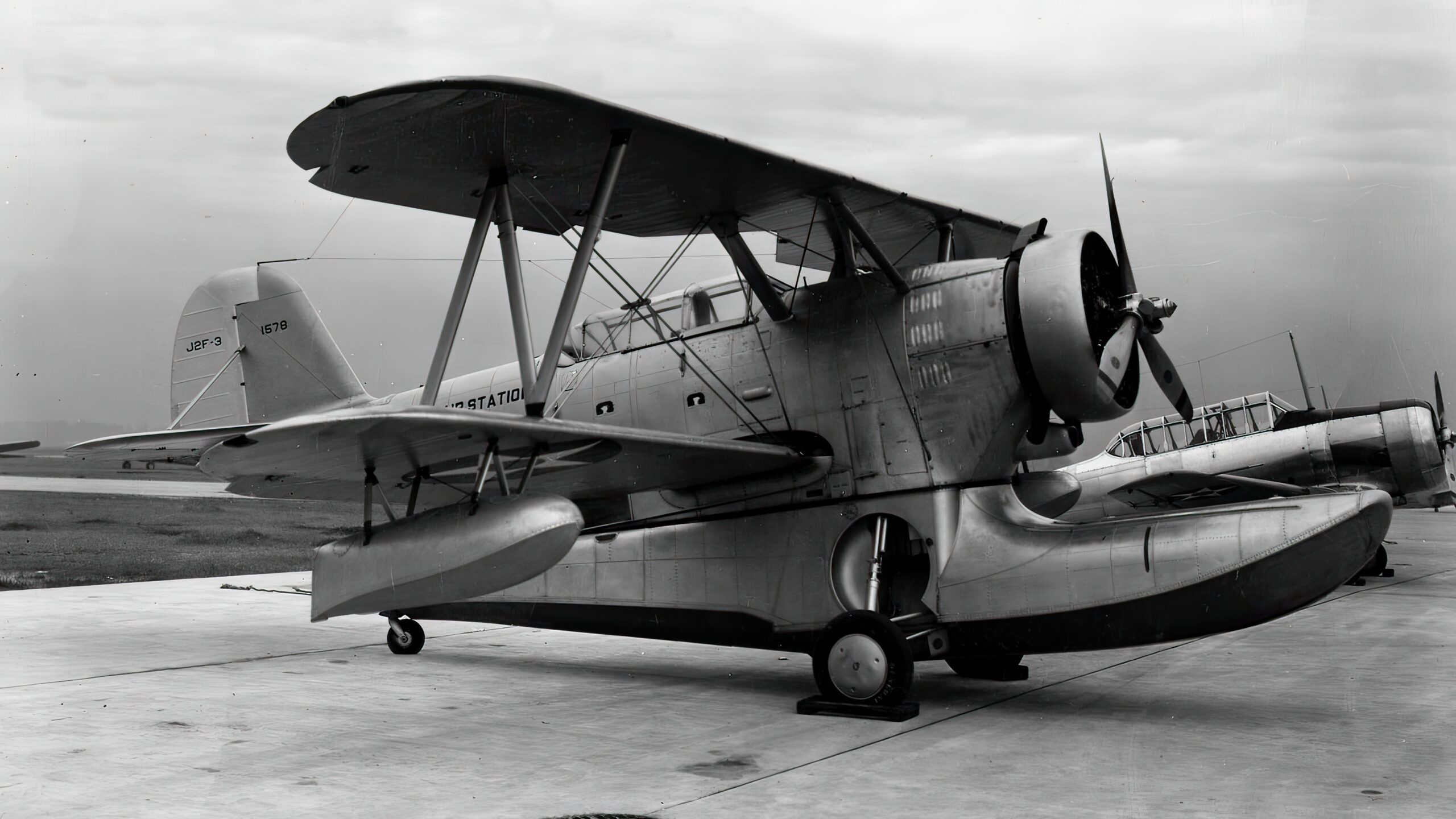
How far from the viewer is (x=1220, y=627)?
6.74 m

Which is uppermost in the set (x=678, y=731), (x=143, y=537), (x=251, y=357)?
(x=251, y=357)

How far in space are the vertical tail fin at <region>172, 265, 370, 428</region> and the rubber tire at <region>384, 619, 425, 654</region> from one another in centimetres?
226

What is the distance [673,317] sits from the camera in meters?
9.11

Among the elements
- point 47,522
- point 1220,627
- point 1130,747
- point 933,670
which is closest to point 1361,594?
point 933,670

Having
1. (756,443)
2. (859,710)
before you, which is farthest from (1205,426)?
(859,710)

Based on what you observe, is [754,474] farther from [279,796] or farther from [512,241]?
[279,796]

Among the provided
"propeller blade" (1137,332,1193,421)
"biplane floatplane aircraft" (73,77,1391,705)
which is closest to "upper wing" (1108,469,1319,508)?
"propeller blade" (1137,332,1193,421)

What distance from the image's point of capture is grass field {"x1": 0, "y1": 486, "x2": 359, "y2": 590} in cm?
1878

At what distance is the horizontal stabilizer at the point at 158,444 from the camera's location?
24.9 feet

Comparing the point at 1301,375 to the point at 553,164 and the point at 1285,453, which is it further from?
the point at 553,164

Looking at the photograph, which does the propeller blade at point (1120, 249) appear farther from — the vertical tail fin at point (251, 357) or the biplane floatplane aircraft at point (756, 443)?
the vertical tail fin at point (251, 357)

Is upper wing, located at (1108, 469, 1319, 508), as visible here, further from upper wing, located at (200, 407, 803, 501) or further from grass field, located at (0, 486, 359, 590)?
grass field, located at (0, 486, 359, 590)

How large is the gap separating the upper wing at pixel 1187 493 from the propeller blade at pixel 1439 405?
14.2 ft

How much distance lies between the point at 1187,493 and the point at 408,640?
10.2 metres
